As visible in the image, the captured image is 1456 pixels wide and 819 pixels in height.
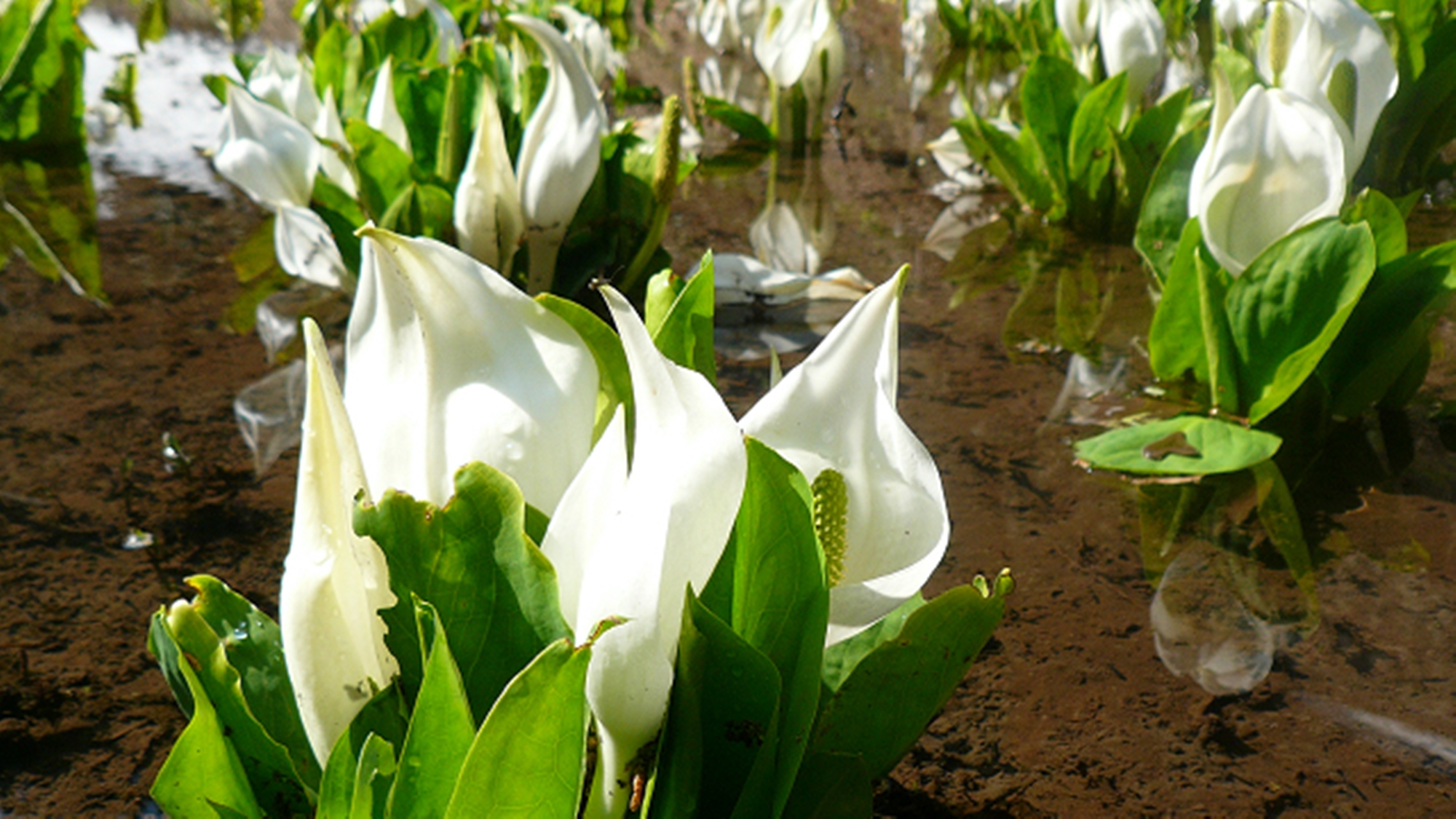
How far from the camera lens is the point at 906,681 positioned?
54 cm

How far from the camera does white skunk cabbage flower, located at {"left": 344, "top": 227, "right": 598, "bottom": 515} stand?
48 centimetres

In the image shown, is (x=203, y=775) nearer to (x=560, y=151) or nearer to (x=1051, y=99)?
(x=560, y=151)

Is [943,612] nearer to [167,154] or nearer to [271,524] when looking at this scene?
[271,524]

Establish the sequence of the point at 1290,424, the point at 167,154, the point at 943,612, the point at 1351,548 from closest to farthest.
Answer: the point at 943,612 → the point at 1351,548 → the point at 1290,424 → the point at 167,154

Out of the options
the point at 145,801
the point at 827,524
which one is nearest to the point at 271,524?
the point at 145,801

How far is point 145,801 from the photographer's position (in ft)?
2.19

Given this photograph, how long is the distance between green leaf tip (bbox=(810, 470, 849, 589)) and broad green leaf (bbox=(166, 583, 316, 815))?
253 millimetres

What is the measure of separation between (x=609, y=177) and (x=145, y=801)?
0.90 metres

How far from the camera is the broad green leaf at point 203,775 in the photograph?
0.49 m

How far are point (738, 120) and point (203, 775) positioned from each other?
86.3 inches

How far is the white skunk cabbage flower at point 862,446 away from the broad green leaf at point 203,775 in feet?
0.84

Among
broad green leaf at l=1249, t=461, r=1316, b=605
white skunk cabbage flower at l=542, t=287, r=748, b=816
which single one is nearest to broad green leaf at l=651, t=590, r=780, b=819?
white skunk cabbage flower at l=542, t=287, r=748, b=816

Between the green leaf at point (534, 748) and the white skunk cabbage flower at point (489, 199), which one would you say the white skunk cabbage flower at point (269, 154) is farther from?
the green leaf at point (534, 748)

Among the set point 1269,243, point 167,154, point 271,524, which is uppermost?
→ point 1269,243
